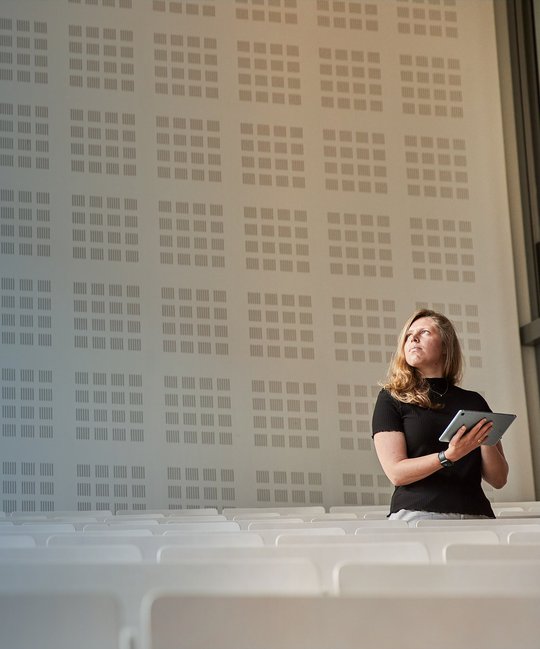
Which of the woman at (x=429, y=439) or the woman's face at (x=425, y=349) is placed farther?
the woman's face at (x=425, y=349)

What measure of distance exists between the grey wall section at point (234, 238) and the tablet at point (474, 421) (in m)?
5.48

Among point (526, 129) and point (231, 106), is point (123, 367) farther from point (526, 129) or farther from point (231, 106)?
point (526, 129)

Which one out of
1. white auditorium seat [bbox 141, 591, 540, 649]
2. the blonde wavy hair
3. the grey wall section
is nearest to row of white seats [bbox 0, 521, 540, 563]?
white auditorium seat [bbox 141, 591, 540, 649]

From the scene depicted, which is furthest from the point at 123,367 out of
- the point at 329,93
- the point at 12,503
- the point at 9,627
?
the point at 9,627

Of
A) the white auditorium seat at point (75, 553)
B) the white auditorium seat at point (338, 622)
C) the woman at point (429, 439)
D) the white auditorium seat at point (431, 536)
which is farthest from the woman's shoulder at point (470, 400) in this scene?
the white auditorium seat at point (338, 622)

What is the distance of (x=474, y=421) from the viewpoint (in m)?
4.59

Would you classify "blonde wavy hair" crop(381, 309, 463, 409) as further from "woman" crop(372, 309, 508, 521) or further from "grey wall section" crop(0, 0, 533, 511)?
"grey wall section" crop(0, 0, 533, 511)

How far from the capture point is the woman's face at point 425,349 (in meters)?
5.05

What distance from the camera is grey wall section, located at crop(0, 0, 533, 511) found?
989cm

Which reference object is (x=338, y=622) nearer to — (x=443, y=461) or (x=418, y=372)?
(x=443, y=461)

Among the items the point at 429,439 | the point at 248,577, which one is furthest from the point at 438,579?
the point at 429,439

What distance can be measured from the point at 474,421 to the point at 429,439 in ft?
1.08

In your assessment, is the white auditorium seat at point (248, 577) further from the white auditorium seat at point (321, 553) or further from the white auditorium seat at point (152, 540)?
the white auditorium seat at point (152, 540)

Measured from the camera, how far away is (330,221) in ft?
35.3
